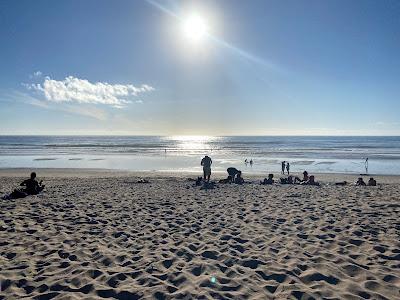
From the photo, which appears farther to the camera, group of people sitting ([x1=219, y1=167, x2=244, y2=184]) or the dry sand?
group of people sitting ([x1=219, y1=167, x2=244, y2=184])

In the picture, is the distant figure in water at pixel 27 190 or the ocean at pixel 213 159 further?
the ocean at pixel 213 159

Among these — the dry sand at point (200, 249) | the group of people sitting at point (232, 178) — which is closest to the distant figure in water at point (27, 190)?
the dry sand at point (200, 249)

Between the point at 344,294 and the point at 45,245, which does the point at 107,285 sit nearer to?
the point at 45,245

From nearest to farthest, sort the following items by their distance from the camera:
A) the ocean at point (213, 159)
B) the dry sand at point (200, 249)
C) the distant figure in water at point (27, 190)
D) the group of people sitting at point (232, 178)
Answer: the dry sand at point (200, 249) → the distant figure in water at point (27, 190) → the group of people sitting at point (232, 178) → the ocean at point (213, 159)

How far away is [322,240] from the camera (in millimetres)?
7727

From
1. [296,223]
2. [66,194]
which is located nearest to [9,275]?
[296,223]

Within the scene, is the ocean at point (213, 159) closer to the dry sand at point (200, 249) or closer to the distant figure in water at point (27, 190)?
the distant figure in water at point (27, 190)

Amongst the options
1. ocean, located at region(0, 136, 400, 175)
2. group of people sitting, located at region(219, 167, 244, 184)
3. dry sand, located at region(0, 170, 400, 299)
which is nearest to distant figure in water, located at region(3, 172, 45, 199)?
dry sand, located at region(0, 170, 400, 299)

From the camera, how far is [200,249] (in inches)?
285

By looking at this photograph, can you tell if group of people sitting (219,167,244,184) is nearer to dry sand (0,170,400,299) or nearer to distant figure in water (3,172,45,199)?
dry sand (0,170,400,299)

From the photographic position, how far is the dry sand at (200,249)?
210 inches

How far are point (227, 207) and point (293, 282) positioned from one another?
626 centimetres

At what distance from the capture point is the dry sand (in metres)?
5.32

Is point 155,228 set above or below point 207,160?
below
